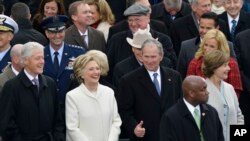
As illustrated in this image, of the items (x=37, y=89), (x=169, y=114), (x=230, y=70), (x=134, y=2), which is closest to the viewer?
(x=169, y=114)

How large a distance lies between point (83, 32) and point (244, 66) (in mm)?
2663

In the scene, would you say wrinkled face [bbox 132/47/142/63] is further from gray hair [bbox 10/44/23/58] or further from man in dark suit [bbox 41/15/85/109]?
gray hair [bbox 10/44/23/58]

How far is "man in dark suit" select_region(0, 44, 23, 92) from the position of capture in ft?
43.4

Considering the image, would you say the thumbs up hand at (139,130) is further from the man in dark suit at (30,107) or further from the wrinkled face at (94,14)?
the wrinkled face at (94,14)

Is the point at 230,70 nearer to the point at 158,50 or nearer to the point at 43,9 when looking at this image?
the point at 158,50

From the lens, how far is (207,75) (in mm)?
12914

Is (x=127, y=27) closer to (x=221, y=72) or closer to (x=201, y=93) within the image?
(x=221, y=72)

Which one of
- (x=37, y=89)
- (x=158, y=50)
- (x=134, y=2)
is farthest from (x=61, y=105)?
(x=134, y=2)

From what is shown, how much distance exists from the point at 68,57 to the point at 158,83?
159 centimetres

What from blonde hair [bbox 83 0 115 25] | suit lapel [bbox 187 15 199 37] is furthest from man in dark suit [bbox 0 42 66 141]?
suit lapel [bbox 187 15 199 37]

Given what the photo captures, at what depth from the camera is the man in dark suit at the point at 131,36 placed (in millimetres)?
14953

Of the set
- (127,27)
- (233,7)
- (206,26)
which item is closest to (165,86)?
(206,26)

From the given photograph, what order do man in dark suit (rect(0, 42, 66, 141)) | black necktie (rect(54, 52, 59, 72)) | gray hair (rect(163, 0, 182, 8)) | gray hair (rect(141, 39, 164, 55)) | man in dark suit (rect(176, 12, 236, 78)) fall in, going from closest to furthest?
man in dark suit (rect(0, 42, 66, 141))
gray hair (rect(141, 39, 164, 55))
black necktie (rect(54, 52, 59, 72))
man in dark suit (rect(176, 12, 236, 78))
gray hair (rect(163, 0, 182, 8))

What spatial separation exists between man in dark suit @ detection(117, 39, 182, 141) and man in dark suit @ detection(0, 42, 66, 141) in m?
0.95
